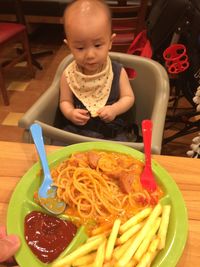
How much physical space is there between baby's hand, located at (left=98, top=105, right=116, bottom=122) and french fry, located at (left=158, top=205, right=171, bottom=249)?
62 centimetres

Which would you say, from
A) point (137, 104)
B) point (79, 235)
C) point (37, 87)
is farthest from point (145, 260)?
point (37, 87)

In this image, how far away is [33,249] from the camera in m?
0.70

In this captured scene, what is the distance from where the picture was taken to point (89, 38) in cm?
117

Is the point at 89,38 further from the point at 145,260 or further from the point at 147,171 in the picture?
the point at 145,260

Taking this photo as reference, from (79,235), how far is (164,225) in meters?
0.20

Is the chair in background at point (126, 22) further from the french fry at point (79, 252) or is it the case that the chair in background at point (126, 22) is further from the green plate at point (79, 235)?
the french fry at point (79, 252)

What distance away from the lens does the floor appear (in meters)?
2.35

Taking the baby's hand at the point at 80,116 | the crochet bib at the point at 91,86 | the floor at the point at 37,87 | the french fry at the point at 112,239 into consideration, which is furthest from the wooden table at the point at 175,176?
the floor at the point at 37,87

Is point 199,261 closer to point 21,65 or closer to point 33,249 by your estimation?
point 33,249

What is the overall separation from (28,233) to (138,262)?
263 millimetres

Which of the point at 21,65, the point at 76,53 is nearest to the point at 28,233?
the point at 76,53

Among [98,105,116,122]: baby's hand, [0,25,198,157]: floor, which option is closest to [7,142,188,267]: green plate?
[98,105,116,122]: baby's hand

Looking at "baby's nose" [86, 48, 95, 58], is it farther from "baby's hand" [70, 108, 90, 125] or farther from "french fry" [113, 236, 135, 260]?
"french fry" [113, 236, 135, 260]

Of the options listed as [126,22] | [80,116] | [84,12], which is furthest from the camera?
[126,22]
